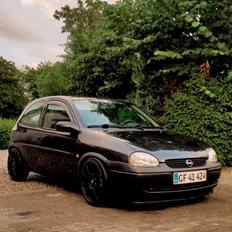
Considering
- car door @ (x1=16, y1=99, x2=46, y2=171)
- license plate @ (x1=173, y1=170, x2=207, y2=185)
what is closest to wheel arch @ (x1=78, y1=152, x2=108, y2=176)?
license plate @ (x1=173, y1=170, x2=207, y2=185)

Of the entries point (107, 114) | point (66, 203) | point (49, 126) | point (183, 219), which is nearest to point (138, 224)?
point (183, 219)

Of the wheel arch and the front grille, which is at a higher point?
the front grille

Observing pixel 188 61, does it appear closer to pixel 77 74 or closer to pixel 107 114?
pixel 107 114

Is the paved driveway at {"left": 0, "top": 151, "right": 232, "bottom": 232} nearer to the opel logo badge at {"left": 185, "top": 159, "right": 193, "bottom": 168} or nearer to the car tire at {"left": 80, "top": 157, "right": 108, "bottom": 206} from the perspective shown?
the car tire at {"left": 80, "top": 157, "right": 108, "bottom": 206}

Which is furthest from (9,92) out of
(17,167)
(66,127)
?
(66,127)

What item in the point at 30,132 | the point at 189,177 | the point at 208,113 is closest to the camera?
the point at 189,177

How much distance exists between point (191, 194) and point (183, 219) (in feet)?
2.02

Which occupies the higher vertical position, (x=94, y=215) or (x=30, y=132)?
(x=30, y=132)

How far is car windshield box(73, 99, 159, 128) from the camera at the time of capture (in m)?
6.99

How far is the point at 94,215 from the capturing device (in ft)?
19.3

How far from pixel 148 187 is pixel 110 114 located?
1738 mm

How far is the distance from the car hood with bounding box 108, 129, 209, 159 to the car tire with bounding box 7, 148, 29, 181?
7.90 feet

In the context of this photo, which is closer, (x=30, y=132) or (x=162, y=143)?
(x=162, y=143)

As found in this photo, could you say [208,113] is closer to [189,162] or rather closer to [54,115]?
[54,115]
